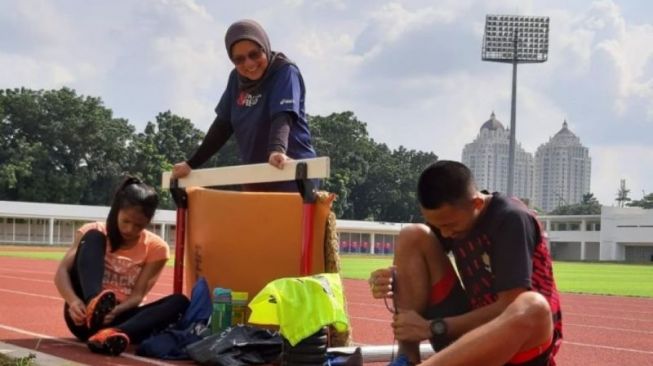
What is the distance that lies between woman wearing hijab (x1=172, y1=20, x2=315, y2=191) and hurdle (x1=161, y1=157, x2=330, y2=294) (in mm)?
94

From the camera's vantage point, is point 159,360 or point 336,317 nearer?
point 336,317

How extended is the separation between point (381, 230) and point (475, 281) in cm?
5791

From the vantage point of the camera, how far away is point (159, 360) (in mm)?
4281

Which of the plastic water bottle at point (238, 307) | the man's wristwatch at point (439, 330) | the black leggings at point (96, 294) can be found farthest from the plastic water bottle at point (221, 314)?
the man's wristwatch at point (439, 330)

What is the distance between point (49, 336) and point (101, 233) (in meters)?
0.90

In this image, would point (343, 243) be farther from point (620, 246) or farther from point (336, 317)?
point (336, 317)

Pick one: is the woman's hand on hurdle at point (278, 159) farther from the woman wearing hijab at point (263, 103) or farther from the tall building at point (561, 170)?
the tall building at point (561, 170)

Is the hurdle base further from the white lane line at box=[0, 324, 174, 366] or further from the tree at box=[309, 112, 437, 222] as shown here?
the tree at box=[309, 112, 437, 222]

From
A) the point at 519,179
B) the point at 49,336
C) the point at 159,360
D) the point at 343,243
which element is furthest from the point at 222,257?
the point at 519,179

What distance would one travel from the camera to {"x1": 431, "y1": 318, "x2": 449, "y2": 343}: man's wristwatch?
296cm

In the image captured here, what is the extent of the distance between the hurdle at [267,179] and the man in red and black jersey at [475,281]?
1.01m

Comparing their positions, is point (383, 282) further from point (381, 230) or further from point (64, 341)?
point (381, 230)

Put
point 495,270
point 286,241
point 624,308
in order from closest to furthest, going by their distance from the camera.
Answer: point 495,270, point 286,241, point 624,308

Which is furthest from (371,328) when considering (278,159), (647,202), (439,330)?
(647,202)
